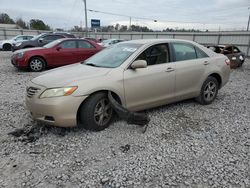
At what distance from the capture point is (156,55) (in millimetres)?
3924

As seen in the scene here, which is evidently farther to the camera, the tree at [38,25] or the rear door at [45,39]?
the tree at [38,25]

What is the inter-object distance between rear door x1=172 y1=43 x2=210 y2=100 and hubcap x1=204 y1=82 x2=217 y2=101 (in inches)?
13.4

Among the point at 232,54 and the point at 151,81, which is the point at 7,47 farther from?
the point at 151,81

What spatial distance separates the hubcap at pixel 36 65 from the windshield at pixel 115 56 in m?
5.08

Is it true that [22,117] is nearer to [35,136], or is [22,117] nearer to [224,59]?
[35,136]

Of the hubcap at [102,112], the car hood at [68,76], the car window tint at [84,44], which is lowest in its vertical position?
the hubcap at [102,112]

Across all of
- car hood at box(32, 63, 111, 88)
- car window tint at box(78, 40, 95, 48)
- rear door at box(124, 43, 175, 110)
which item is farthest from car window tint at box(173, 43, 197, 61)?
car window tint at box(78, 40, 95, 48)

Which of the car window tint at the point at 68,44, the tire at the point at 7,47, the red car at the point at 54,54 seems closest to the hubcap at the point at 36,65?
the red car at the point at 54,54

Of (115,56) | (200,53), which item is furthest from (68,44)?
(200,53)

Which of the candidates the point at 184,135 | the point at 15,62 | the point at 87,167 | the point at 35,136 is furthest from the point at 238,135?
the point at 15,62

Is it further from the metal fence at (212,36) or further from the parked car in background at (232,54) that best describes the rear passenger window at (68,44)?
the metal fence at (212,36)

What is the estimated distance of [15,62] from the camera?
8164 mm

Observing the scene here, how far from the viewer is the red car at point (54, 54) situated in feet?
26.4

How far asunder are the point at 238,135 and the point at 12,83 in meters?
6.53
